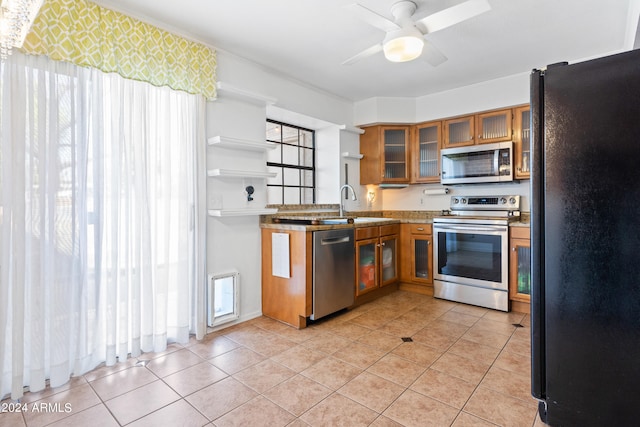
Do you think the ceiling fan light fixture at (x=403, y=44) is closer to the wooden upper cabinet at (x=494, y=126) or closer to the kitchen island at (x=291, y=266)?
the kitchen island at (x=291, y=266)

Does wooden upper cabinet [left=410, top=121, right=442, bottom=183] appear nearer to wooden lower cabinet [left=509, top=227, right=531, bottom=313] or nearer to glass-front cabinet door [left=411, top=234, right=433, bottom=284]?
glass-front cabinet door [left=411, top=234, right=433, bottom=284]

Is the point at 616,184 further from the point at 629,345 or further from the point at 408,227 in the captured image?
the point at 408,227

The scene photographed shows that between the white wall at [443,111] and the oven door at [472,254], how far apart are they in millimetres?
719

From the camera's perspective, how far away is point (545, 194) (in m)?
1.36

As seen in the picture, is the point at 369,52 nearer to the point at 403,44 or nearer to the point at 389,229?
the point at 403,44

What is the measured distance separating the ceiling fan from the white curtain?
1.55 m

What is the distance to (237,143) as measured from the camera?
114 inches

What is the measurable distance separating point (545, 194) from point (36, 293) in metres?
2.76

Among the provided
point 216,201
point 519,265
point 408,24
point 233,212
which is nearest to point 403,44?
point 408,24

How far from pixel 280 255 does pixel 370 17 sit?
2.07m

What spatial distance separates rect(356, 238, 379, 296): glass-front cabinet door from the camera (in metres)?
3.44

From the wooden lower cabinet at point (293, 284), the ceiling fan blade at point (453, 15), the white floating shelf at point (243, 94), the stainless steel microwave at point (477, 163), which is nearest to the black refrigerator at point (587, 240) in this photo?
the ceiling fan blade at point (453, 15)

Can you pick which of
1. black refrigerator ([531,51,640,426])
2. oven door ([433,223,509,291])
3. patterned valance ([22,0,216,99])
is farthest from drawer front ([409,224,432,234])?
patterned valance ([22,0,216,99])

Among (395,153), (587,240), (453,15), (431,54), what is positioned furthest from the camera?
(395,153)
